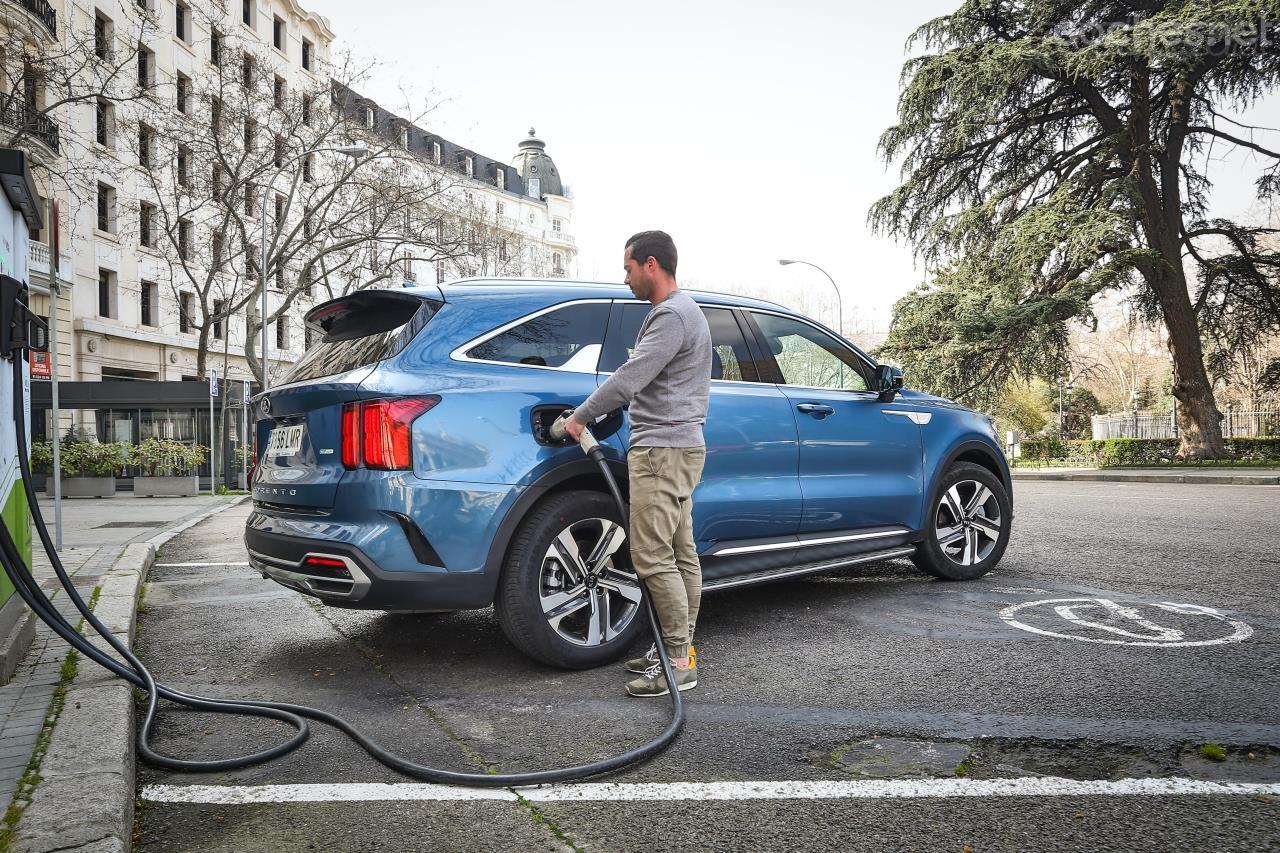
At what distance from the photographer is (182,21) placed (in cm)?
3650

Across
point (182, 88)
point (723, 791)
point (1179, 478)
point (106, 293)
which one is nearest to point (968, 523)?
point (723, 791)

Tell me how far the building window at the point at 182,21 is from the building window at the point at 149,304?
983cm

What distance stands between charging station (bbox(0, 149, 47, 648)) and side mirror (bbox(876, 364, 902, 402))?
175 inches

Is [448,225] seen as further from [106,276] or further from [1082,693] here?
[1082,693]

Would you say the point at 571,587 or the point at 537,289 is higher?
the point at 537,289

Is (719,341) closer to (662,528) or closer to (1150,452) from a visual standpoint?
(662,528)

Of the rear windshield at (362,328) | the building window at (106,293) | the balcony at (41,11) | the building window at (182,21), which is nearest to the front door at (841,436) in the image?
the rear windshield at (362,328)

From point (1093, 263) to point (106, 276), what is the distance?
3086 cm

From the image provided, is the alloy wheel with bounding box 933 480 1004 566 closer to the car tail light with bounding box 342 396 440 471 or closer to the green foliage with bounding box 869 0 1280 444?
the car tail light with bounding box 342 396 440 471

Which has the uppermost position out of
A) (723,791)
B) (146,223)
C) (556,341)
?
(146,223)

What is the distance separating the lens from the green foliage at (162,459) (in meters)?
21.6

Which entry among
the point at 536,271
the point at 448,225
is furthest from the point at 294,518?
the point at 536,271

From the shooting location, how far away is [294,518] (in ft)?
13.8

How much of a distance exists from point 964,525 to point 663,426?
3.28 m
